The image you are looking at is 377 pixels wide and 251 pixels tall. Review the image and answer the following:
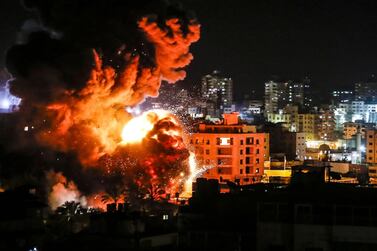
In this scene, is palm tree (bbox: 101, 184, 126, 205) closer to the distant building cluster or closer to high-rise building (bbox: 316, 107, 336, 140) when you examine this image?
the distant building cluster

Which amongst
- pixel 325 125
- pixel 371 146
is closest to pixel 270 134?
pixel 371 146

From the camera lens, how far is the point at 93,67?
4909 cm

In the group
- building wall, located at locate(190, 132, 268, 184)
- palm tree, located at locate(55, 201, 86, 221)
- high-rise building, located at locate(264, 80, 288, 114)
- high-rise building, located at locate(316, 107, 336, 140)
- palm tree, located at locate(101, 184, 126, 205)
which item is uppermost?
high-rise building, located at locate(264, 80, 288, 114)

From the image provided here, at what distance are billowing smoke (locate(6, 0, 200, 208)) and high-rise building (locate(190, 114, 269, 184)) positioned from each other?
74.8ft

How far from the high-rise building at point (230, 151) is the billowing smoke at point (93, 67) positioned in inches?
897

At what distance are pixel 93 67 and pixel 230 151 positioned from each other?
30753 millimetres

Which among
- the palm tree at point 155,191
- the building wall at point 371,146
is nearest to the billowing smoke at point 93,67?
the palm tree at point 155,191

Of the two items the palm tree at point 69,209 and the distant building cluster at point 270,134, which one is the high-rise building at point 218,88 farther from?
the palm tree at point 69,209

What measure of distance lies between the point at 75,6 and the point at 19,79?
20.1 feet

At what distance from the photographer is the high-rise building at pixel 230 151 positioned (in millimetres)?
76312

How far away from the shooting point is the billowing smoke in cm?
4956

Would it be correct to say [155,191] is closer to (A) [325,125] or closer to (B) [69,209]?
(B) [69,209]

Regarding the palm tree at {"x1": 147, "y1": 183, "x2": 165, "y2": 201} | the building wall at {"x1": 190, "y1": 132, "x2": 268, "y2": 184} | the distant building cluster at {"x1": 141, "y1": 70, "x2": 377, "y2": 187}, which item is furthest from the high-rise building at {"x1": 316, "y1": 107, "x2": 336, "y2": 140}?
the palm tree at {"x1": 147, "y1": 183, "x2": 165, "y2": 201}

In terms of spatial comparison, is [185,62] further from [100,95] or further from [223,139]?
[223,139]
